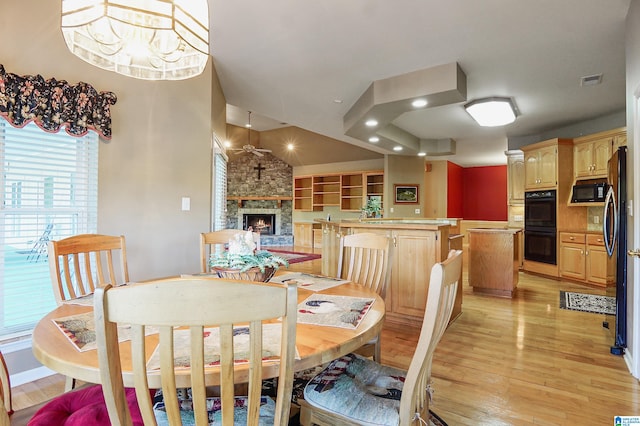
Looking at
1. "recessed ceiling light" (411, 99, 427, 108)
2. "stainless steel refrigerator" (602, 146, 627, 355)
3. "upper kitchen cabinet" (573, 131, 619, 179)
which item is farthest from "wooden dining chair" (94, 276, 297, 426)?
"upper kitchen cabinet" (573, 131, 619, 179)

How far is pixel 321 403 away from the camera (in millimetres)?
1197

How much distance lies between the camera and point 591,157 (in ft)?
17.0

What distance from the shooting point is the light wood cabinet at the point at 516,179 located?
21.1 ft

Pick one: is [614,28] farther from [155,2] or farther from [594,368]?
[155,2]

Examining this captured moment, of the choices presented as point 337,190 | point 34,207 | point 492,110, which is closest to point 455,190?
point 337,190

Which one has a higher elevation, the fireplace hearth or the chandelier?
the chandelier

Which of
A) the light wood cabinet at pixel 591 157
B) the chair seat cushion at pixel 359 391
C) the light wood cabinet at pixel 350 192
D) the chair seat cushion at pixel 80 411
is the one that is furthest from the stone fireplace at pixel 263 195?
the chair seat cushion at pixel 80 411

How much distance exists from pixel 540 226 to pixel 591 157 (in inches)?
52.5

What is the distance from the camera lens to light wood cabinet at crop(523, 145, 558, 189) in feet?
18.1

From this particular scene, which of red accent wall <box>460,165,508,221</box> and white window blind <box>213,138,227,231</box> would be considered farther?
red accent wall <box>460,165,508,221</box>

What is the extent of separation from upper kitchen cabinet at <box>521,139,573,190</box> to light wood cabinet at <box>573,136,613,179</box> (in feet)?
0.36

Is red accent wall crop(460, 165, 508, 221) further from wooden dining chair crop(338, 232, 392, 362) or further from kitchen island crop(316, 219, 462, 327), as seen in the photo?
wooden dining chair crop(338, 232, 392, 362)

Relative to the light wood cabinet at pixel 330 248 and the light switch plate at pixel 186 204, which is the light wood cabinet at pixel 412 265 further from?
the light switch plate at pixel 186 204

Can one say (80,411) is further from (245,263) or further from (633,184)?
(633,184)
